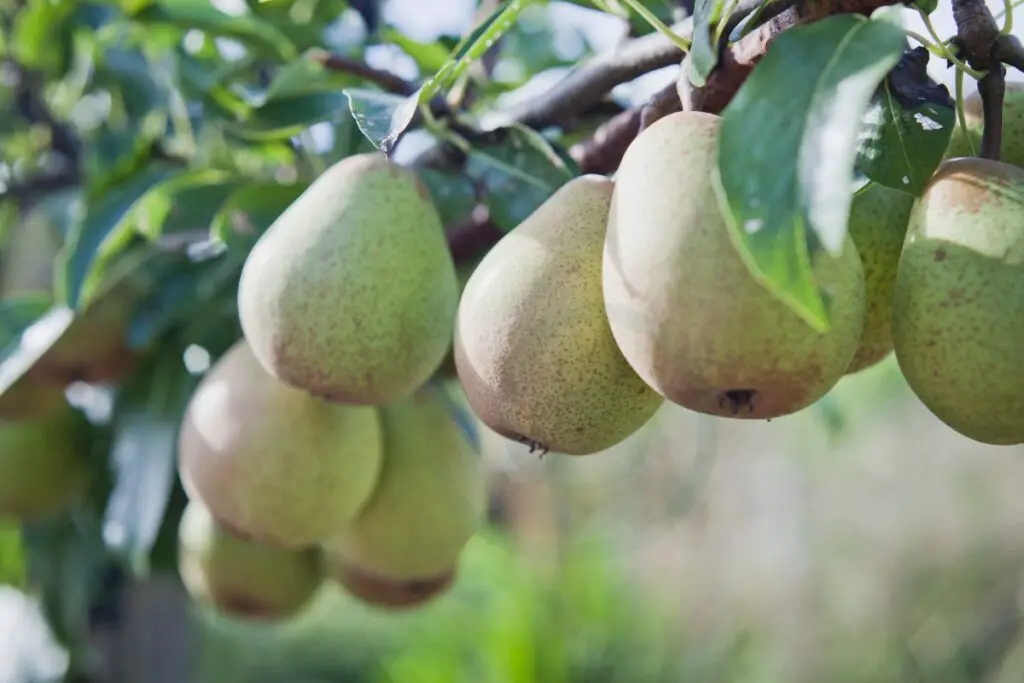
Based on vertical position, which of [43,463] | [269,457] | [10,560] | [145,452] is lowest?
[10,560]

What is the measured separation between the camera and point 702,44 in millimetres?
466

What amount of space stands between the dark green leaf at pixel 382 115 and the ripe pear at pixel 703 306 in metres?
0.13

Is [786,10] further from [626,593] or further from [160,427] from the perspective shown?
[626,593]

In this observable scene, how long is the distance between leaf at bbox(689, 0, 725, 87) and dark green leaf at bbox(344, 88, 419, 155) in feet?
0.47

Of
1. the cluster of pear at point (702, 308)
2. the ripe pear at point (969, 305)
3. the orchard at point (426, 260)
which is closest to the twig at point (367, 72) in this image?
the orchard at point (426, 260)

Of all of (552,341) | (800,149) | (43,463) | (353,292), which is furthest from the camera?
(43,463)

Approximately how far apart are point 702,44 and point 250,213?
0.50 m

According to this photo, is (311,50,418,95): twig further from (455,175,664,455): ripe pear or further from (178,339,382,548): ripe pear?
(455,175,664,455): ripe pear

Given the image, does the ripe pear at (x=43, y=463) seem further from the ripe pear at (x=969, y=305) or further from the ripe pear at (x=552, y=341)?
the ripe pear at (x=969, y=305)

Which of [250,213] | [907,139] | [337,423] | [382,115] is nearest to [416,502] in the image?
[337,423]

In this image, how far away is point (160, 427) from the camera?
101cm

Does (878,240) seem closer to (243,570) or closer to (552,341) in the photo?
(552,341)

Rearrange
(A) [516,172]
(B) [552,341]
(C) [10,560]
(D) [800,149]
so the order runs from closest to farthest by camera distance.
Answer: (D) [800,149] → (B) [552,341] → (A) [516,172] → (C) [10,560]

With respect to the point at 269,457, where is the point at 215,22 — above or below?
above
